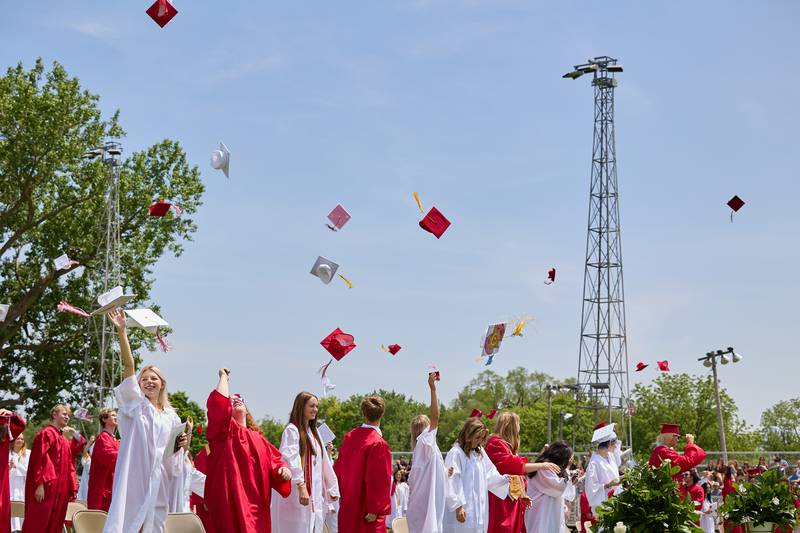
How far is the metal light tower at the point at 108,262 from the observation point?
31.2 meters

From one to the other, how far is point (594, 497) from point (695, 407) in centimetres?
5247

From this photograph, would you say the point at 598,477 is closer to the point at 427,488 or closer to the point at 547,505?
the point at 547,505

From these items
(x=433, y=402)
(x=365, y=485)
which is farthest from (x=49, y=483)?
(x=433, y=402)

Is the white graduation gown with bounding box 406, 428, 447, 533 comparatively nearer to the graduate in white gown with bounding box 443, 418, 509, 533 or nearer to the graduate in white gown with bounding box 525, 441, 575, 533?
the graduate in white gown with bounding box 443, 418, 509, 533

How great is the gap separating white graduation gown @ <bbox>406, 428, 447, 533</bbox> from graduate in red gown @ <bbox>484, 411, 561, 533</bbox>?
54 centimetres

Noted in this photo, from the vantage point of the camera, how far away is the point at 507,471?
1002 centimetres

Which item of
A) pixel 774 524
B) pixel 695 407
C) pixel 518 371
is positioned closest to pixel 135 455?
pixel 774 524

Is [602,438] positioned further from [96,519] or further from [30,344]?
[30,344]

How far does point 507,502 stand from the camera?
33.5ft

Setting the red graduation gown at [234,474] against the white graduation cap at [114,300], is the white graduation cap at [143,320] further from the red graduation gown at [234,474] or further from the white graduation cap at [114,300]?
the red graduation gown at [234,474]

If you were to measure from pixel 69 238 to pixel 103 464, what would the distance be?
26502mm

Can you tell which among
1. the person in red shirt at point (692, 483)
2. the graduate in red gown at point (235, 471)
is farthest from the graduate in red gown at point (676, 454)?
the graduate in red gown at point (235, 471)

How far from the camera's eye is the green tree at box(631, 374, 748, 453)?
61.6 metres

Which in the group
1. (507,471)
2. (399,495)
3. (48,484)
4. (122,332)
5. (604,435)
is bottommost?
(48,484)
